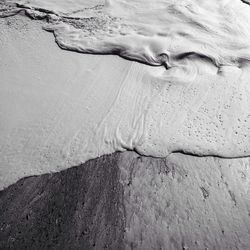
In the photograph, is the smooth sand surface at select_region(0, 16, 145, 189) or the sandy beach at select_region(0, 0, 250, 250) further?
the smooth sand surface at select_region(0, 16, 145, 189)

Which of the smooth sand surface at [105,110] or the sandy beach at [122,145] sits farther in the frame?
the smooth sand surface at [105,110]

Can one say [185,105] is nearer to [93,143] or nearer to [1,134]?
[93,143]

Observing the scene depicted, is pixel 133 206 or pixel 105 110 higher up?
pixel 105 110

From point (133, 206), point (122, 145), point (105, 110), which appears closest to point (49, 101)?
point (105, 110)

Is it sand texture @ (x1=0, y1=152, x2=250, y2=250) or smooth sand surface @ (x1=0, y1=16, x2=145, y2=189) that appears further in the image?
smooth sand surface @ (x1=0, y1=16, x2=145, y2=189)

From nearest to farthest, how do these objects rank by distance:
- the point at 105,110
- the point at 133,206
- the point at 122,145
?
the point at 133,206 → the point at 122,145 → the point at 105,110

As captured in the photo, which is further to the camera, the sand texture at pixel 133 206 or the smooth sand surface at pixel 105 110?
the smooth sand surface at pixel 105 110

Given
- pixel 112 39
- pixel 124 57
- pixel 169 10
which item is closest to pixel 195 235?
pixel 124 57

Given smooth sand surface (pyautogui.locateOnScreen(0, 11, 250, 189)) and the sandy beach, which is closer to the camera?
the sandy beach

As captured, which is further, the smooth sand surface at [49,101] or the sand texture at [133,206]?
the smooth sand surface at [49,101]

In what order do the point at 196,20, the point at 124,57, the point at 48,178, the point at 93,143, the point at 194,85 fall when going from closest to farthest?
the point at 48,178
the point at 93,143
the point at 194,85
the point at 124,57
the point at 196,20

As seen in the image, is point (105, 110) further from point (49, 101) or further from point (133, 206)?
point (133, 206)
